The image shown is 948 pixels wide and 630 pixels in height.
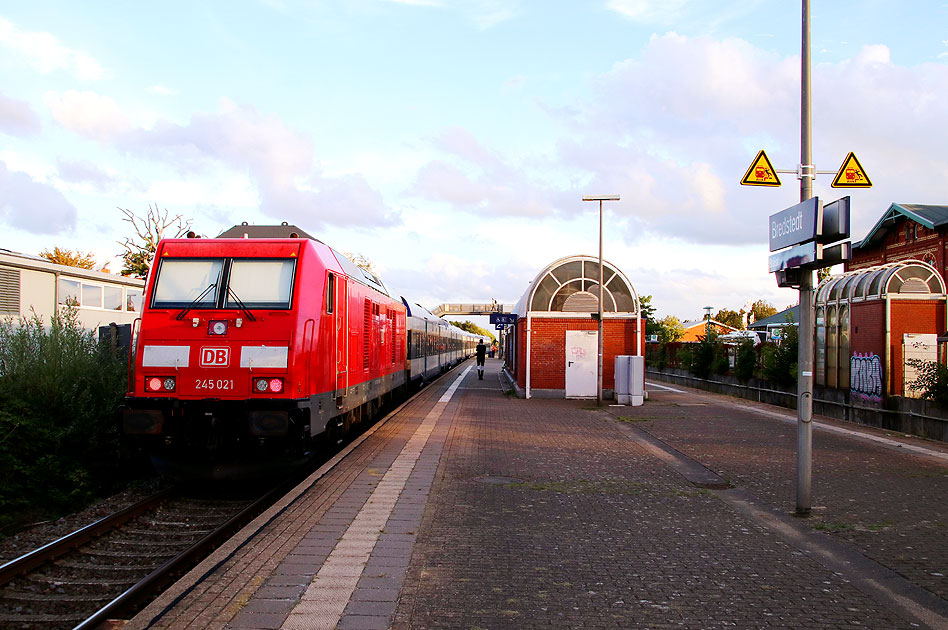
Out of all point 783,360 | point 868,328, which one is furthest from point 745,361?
point 868,328

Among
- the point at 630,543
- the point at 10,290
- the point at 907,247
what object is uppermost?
the point at 907,247

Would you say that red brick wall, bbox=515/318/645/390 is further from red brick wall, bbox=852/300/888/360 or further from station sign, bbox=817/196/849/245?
station sign, bbox=817/196/849/245

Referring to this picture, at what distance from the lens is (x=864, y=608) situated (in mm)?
5055

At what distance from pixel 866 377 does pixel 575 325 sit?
26.0 ft

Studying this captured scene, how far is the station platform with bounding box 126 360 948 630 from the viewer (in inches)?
191

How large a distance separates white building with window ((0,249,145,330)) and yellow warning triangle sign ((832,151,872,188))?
1360cm

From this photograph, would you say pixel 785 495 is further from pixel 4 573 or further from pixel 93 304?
pixel 93 304

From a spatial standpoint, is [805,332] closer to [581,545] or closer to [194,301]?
[581,545]

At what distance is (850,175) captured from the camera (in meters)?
8.08

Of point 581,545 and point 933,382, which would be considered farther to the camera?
point 933,382

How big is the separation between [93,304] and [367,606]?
19.3m

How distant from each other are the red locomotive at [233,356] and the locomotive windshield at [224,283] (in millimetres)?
12

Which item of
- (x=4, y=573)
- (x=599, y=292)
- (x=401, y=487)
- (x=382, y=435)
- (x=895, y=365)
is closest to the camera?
(x=4, y=573)

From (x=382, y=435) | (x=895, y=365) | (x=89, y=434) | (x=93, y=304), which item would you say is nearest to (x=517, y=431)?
(x=382, y=435)
